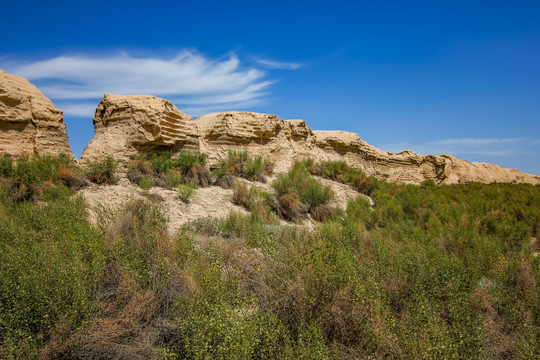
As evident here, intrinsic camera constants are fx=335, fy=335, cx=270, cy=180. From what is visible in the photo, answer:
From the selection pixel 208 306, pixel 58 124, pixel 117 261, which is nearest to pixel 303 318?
pixel 208 306

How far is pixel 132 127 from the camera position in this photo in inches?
464

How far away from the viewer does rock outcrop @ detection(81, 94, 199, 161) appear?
1162 cm

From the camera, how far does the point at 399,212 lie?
11961 millimetres

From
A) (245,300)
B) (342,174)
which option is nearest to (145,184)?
(245,300)

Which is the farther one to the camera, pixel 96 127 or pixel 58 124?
pixel 96 127

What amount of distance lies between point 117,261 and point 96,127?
9.45 m

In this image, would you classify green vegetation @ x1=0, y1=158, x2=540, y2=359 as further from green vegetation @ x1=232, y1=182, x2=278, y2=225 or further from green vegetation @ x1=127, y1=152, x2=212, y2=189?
green vegetation @ x1=127, y1=152, x2=212, y2=189

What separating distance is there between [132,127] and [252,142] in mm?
6130

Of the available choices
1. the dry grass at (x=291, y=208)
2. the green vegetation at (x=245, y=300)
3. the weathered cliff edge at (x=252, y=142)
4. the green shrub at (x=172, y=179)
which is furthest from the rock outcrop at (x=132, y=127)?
the green vegetation at (x=245, y=300)

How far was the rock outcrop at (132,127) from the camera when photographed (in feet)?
38.1

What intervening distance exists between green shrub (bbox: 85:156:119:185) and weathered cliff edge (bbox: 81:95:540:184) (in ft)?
2.82

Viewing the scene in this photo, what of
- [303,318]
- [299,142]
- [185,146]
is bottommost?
[303,318]

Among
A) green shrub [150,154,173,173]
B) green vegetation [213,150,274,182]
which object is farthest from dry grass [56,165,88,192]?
green vegetation [213,150,274,182]

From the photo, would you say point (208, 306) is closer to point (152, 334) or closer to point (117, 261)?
point (152, 334)
